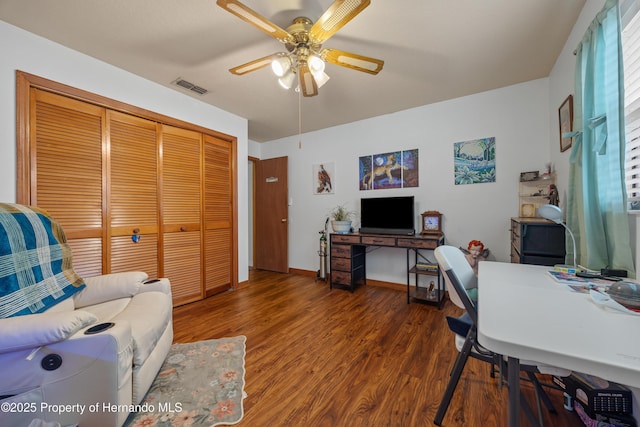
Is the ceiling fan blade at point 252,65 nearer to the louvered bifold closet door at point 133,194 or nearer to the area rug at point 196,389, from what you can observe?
the louvered bifold closet door at point 133,194

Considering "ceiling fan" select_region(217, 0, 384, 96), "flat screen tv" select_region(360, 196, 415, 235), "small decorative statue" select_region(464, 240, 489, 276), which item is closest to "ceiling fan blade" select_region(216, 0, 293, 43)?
"ceiling fan" select_region(217, 0, 384, 96)

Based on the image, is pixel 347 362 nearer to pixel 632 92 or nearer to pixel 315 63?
pixel 315 63

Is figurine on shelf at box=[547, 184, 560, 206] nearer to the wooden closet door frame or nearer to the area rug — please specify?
the area rug

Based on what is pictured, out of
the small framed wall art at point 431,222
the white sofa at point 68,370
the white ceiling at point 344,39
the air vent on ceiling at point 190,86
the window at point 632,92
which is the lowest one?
the white sofa at point 68,370

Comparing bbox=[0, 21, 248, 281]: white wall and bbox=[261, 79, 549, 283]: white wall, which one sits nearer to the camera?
bbox=[0, 21, 248, 281]: white wall

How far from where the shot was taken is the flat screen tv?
312 cm

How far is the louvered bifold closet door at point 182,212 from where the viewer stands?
276cm

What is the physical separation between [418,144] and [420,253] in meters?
1.43

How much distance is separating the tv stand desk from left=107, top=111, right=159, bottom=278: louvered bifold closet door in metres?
2.17

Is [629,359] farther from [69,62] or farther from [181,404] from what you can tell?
[69,62]

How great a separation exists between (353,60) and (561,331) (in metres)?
1.82

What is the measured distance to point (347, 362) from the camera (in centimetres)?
177

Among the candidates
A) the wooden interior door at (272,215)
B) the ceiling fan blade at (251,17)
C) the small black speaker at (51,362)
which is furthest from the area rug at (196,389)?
the wooden interior door at (272,215)

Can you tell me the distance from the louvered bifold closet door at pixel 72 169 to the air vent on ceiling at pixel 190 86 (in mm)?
756
